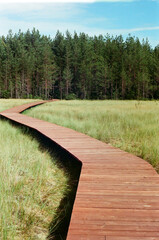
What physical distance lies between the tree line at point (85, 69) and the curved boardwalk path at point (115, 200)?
44.2 meters

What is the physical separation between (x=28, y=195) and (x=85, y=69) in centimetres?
5153

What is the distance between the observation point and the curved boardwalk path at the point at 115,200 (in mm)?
2193

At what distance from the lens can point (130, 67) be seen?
50781 mm

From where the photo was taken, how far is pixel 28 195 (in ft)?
11.7

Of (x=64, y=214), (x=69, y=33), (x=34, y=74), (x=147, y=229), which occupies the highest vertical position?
(x=69, y=33)

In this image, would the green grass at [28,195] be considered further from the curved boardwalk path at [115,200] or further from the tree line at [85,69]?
the tree line at [85,69]

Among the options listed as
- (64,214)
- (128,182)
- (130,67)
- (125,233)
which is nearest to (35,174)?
(64,214)

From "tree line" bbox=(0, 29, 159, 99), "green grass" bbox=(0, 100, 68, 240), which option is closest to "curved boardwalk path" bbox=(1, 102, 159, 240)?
"green grass" bbox=(0, 100, 68, 240)

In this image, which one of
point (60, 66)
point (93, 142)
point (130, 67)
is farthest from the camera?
point (60, 66)

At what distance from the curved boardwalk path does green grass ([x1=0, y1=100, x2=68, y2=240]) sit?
0.53 meters

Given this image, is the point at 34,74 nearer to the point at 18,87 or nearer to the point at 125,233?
the point at 18,87

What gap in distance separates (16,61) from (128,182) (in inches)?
2199

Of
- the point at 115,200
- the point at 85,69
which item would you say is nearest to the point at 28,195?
the point at 115,200

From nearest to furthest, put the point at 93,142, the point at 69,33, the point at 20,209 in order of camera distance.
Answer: the point at 20,209, the point at 93,142, the point at 69,33
